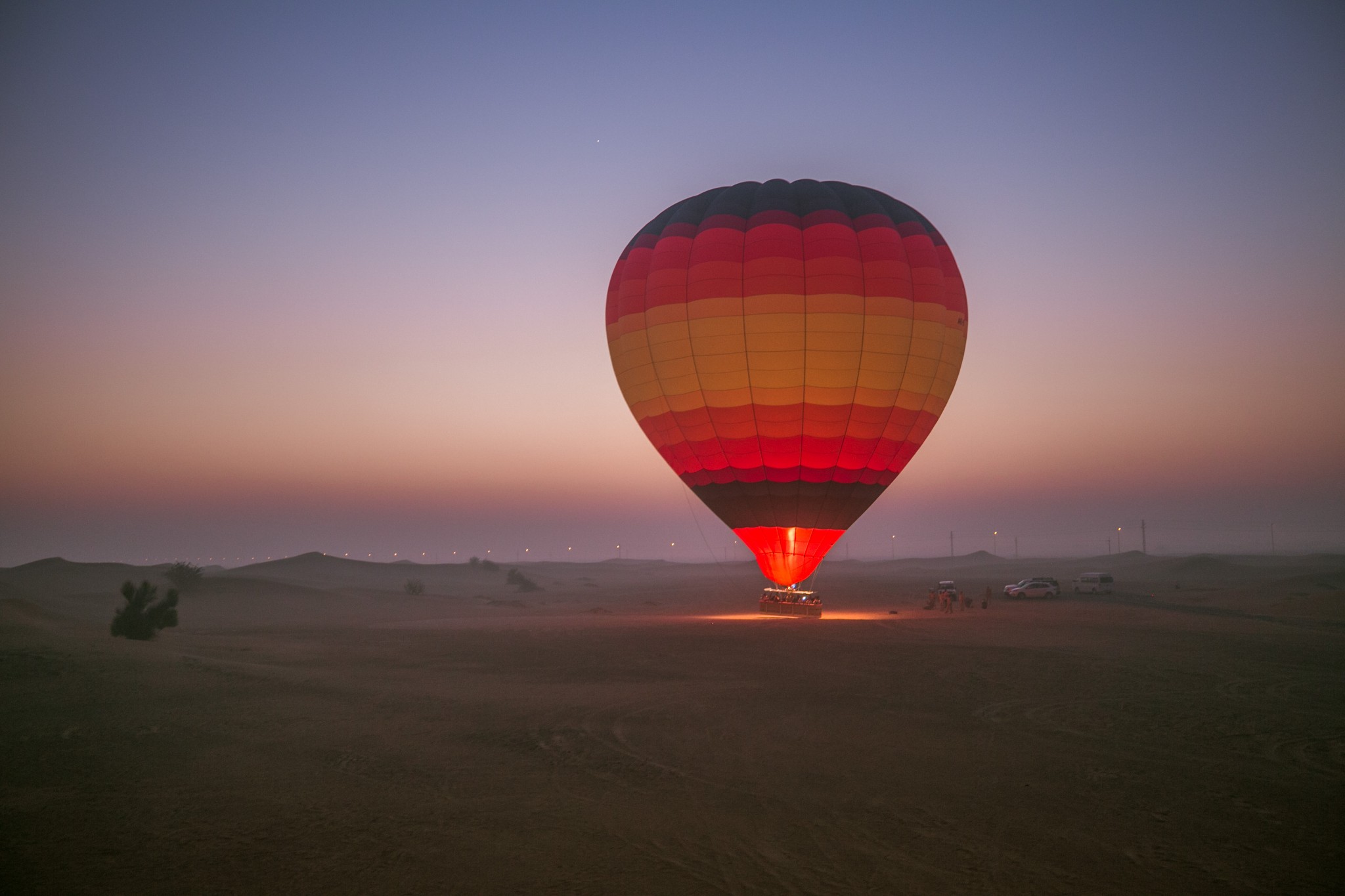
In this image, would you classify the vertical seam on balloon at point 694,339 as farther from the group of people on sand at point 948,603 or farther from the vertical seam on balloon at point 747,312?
the group of people on sand at point 948,603

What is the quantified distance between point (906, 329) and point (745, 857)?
18.8m

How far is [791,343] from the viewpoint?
2312 centimetres

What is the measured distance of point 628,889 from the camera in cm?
613

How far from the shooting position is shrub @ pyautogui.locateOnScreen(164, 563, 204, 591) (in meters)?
47.5

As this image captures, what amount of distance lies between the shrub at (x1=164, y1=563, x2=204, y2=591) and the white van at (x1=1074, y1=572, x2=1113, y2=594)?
160ft

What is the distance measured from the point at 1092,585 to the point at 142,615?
147ft

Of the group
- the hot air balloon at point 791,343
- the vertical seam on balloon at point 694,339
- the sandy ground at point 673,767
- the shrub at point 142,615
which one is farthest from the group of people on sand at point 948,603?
the shrub at point 142,615

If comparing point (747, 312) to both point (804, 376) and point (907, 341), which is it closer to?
point (804, 376)

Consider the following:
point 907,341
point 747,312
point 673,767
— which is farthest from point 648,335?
point 673,767

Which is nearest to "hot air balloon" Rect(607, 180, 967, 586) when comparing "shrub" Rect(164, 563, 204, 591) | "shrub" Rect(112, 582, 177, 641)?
"shrub" Rect(112, 582, 177, 641)

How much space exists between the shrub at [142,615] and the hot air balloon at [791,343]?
A: 14.3 metres

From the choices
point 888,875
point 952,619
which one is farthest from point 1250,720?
point 952,619

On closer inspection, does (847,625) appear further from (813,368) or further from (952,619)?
(813,368)

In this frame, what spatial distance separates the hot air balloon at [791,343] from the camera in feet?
75.8
